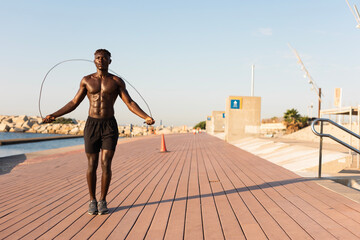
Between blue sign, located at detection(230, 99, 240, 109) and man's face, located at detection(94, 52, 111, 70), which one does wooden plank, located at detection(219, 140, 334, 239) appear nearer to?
man's face, located at detection(94, 52, 111, 70)

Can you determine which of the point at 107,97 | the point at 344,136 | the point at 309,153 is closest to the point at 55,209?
the point at 107,97

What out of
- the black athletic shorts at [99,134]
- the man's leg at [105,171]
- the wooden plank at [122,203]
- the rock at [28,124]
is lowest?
the rock at [28,124]

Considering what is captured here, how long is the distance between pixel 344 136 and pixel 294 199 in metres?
19.9

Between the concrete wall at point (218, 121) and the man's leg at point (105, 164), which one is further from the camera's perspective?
the concrete wall at point (218, 121)

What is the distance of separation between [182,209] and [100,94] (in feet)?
5.94

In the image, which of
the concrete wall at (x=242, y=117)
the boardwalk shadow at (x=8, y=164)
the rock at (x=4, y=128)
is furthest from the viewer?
the rock at (x=4, y=128)

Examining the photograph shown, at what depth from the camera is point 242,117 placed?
18078 mm

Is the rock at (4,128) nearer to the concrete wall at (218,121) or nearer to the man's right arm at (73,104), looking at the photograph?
A: the concrete wall at (218,121)

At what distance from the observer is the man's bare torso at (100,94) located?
11.6 ft

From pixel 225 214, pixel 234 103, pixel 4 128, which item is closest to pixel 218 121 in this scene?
pixel 234 103

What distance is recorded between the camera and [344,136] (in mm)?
21406

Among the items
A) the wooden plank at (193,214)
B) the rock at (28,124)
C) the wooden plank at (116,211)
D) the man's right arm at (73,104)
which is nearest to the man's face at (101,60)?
the man's right arm at (73,104)

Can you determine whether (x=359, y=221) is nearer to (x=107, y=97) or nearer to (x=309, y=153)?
(x=107, y=97)

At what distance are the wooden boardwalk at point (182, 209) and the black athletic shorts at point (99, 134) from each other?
33.6 inches
